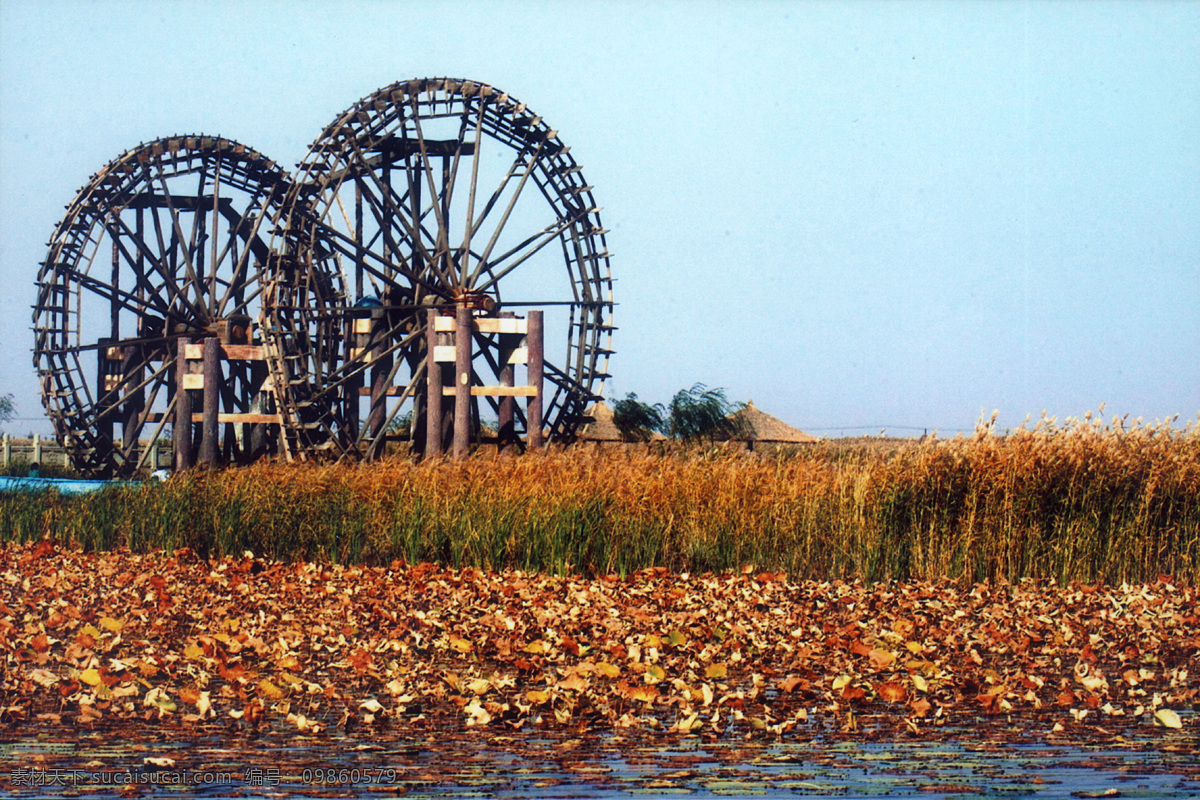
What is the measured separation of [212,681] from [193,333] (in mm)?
19632

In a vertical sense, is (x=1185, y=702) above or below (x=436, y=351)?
below

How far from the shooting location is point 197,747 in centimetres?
494

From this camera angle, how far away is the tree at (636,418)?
24.8 metres

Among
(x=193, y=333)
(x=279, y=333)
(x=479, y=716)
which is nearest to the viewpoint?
(x=479, y=716)

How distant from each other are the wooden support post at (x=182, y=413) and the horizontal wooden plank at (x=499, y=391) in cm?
558

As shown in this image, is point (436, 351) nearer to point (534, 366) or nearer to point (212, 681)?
point (534, 366)

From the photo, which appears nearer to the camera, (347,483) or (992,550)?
(992,550)

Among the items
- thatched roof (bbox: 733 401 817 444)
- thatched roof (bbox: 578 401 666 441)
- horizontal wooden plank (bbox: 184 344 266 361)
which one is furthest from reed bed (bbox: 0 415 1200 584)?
thatched roof (bbox: 733 401 817 444)

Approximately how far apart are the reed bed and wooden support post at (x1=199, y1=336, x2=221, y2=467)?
1062 centimetres

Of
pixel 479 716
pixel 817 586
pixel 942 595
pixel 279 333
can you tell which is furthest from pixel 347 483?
pixel 279 333

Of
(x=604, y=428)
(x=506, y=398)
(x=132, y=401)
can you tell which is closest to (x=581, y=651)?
(x=506, y=398)

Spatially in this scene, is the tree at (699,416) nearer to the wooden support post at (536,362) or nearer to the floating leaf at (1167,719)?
the wooden support post at (536,362)

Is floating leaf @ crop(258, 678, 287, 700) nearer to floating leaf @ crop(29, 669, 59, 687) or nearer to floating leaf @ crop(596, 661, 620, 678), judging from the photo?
floating leaf @ crop(29, 669, 59, 687)

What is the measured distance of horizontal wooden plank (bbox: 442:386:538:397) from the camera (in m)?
19.9
